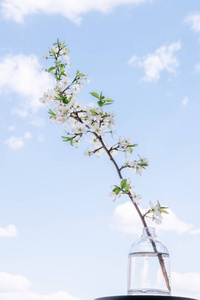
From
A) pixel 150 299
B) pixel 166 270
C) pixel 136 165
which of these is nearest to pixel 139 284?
pixel 166 270

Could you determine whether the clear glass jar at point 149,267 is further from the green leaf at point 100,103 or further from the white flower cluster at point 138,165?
the green leaf at point 100,103

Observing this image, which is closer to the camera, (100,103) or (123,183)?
(123,183)

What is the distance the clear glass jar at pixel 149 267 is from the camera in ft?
5.28

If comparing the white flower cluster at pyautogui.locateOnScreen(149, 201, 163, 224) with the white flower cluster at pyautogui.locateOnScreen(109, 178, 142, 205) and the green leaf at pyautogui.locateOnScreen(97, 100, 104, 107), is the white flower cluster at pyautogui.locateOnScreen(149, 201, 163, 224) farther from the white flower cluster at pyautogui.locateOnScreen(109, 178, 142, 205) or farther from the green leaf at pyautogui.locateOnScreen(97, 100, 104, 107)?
the green leaf at pyautogui.locateOnScreen(97, 100, 104, 107)

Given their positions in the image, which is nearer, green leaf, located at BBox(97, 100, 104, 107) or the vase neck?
the vase neck

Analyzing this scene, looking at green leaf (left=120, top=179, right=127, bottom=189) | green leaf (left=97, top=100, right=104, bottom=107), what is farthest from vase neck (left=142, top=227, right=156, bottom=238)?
green leaf (left=97, top=100, right=104, bottom=107)

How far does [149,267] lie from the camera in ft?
5.37

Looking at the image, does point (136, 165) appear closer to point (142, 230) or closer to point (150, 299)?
point (142, 230)

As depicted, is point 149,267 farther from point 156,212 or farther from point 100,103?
point 100,103

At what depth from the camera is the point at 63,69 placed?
2215mm

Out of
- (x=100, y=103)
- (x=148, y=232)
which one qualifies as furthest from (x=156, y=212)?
(x=100, y=103)

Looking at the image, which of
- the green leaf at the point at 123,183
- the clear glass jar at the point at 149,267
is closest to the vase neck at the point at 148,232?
the clear glass jar at the point at 149,267

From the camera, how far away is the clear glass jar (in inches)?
63.4

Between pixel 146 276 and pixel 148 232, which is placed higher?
pixel 148 232
